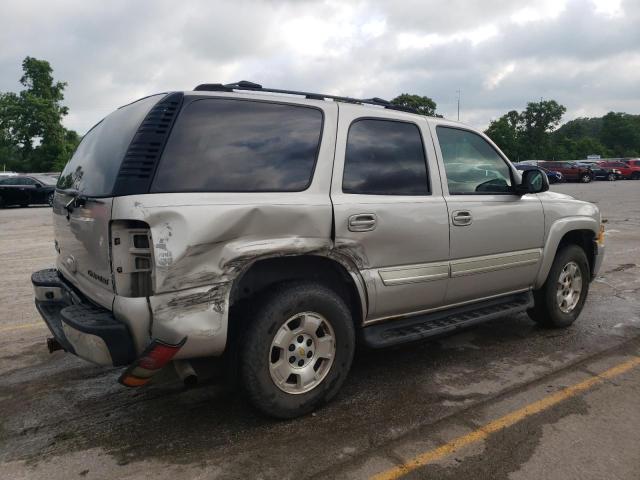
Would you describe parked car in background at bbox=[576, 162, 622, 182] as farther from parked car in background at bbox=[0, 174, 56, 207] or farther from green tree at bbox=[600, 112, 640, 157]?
green tree at bbox=[600, 112, 640, 157]

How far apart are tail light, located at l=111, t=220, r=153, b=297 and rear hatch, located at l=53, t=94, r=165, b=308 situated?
7cm

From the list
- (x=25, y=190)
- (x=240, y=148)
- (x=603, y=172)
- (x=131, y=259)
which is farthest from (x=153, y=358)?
(x=603, y=172)

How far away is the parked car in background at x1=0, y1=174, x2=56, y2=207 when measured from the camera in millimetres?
20797

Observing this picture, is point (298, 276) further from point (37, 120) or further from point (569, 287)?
point (37, 120)

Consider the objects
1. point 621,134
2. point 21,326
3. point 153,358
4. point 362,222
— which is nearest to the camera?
point 153,358

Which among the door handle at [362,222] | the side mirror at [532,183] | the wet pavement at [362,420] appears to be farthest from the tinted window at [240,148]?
the side mirror at [532,183]

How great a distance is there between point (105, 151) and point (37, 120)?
1956 inches

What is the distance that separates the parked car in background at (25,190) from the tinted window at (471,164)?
20473 millimetres

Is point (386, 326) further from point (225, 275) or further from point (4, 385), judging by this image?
point (4, 385)

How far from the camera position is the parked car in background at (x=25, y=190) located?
20.8m

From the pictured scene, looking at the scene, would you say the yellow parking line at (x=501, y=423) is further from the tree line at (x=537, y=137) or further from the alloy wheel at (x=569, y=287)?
the tree line at (x=537, y=137)

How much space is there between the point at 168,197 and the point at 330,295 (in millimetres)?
1081

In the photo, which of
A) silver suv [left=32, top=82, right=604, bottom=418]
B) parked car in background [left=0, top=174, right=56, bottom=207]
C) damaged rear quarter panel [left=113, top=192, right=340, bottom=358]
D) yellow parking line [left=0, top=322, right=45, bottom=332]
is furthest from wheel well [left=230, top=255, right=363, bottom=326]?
parked car in background [left=0, top=174, right=56, bottom=207]

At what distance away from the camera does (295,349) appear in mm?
3023
